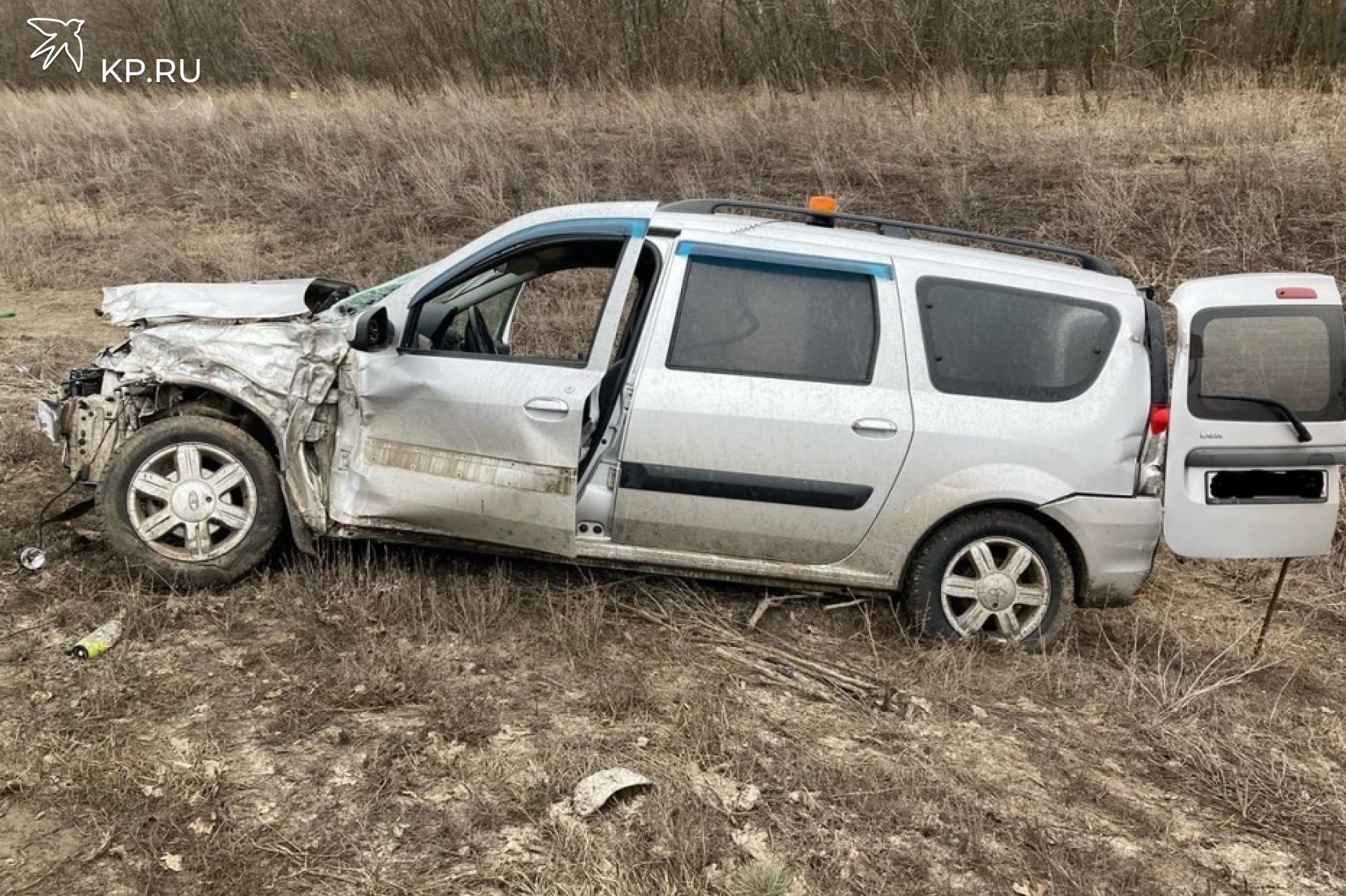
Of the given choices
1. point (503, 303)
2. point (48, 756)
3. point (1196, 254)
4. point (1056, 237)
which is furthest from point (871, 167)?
point (48, 756)

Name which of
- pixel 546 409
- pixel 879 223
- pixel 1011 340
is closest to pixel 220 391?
pixel 546 409

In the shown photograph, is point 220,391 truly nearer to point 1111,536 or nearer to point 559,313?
point 1111,536

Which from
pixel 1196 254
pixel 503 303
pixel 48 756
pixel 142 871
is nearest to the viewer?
pixel 142 871

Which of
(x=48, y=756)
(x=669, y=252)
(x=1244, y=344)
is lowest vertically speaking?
(x=48, y=756)

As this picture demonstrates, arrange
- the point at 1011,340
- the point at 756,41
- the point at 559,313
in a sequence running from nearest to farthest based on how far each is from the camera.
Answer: the point at 1011,340
the point at 559,313
the point at 756,41

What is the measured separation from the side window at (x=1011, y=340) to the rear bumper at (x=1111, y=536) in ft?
1.49

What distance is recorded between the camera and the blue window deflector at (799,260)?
477 cm

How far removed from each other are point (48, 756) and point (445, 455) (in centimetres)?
176

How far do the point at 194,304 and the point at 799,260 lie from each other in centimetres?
261

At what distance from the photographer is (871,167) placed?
1092 cm

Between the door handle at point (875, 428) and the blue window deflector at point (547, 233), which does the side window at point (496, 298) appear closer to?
the blue window deflector at point (547, 233)

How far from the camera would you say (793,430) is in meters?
4.66

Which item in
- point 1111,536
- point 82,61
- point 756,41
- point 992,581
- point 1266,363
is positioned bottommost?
point 992,581

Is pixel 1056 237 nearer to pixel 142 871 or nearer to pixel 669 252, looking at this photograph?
pixel 669 252
